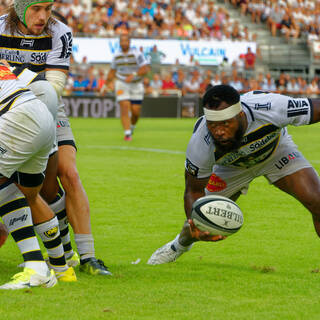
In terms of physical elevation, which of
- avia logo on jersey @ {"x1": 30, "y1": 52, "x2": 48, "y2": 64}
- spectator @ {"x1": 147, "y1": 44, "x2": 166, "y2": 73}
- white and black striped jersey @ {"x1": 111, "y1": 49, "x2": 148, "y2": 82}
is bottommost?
spectator @ {"x1": 147, "y1": 44, "x2": 166, "y2": 73}

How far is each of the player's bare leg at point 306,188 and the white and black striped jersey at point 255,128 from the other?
0.47m

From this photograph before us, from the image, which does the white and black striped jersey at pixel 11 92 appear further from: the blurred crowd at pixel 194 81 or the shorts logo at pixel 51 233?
the blurred crowd at pixel 194 81

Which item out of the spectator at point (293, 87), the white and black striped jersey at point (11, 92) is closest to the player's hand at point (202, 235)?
the white and black striped jersey at point (11, 92)

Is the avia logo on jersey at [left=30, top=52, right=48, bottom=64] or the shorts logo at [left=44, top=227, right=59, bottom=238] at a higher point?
the avia logo on jersey at [left=30, top=52, right=48, bottom=64]

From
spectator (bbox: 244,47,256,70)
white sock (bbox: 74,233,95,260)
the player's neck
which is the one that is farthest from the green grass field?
spectator (bbox: 244,47,256,70)

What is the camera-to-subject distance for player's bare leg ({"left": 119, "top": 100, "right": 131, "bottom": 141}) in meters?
18.4

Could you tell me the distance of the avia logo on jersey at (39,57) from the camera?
607 cm

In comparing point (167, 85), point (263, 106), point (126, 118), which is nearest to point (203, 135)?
point (263, 106)

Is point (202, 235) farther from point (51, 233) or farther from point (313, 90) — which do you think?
point (313, 90)

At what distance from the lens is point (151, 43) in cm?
3347

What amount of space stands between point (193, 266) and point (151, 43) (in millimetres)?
28016

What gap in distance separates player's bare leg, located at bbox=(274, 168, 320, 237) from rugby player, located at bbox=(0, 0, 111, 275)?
1.72 m

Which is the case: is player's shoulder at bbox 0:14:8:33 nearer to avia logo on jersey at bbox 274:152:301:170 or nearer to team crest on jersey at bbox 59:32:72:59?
team crest on jersey at bbox 59:32:72:59

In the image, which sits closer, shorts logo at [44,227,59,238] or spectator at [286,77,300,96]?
shorts logo at [44,227,59,238]
